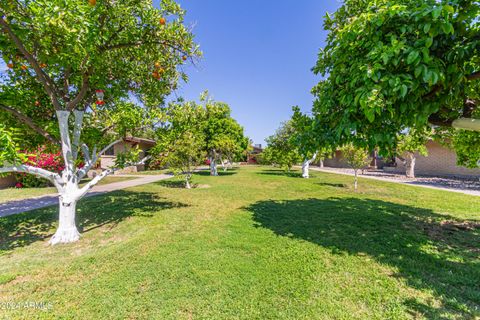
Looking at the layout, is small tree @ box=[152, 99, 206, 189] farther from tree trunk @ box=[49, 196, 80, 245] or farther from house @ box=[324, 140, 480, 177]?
house @ box=[324, 140, 480, 177]

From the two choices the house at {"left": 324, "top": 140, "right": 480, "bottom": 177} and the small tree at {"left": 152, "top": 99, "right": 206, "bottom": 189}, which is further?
the house at {"left": 324, "top": 140, "right": 480, "bottom": 177}

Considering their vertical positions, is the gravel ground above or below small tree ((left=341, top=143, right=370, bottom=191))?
below

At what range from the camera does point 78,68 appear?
4.41m

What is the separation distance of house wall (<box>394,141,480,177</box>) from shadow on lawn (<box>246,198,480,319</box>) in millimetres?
17928

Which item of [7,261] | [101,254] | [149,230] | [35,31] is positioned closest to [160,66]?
[35,31]

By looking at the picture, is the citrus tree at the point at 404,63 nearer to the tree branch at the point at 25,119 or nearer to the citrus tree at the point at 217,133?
the tree branch at the point at 25,119

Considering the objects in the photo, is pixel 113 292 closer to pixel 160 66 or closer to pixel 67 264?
pixel 67 264

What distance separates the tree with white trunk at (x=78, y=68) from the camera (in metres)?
3.49

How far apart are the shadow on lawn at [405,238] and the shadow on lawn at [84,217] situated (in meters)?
4.05

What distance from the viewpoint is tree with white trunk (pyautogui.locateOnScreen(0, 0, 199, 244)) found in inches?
137

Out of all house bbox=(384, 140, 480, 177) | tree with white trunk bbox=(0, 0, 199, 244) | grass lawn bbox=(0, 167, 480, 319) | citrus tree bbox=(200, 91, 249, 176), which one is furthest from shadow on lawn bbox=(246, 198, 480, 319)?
house bbox=(384, 140, 480, 177)

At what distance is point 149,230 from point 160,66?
4.56 metres

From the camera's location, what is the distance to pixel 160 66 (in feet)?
19.9

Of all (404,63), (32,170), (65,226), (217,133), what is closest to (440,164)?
(217,133)
